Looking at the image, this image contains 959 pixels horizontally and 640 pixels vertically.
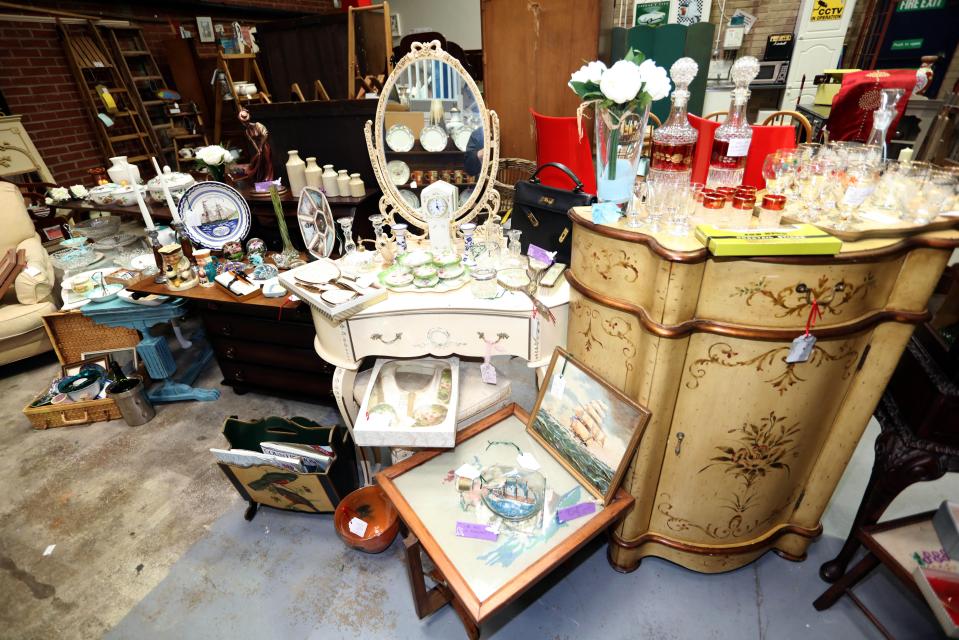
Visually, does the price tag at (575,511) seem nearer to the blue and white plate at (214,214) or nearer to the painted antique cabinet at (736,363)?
the painted antique cabinet at (736,363)

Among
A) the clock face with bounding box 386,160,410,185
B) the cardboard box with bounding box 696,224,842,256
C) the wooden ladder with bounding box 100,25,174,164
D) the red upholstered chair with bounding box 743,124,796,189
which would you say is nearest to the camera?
the cardboard box with bounding box 696,224,842,256

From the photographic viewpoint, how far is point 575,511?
64.4 inches

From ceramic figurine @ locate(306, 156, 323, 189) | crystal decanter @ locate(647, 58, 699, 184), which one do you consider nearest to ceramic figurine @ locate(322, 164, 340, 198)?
ceramic figurine @ locate(306, 156, 323, 189)

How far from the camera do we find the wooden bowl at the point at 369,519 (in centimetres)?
205

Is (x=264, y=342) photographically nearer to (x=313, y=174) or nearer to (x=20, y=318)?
(x=313, y=174)

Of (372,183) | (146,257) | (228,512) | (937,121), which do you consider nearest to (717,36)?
(937,121)

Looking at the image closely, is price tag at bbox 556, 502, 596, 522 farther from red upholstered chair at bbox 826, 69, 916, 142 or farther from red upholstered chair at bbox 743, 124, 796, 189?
red upholstered chair at bbox 826, 69, 916, 142

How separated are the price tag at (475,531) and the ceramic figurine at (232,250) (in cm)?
222

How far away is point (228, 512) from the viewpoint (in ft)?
7.74

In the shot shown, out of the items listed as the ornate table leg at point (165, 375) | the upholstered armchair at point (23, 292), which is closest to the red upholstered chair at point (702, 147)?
the ornate table leg at point (165, 375)

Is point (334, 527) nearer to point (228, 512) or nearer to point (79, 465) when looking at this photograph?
point (228, 512)

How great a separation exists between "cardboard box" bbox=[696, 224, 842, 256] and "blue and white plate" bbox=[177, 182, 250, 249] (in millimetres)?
2696

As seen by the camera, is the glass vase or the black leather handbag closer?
the glass vase

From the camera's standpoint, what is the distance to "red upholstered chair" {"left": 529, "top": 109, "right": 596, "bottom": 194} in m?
2.98
